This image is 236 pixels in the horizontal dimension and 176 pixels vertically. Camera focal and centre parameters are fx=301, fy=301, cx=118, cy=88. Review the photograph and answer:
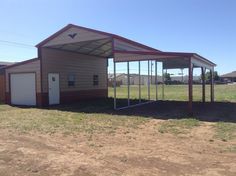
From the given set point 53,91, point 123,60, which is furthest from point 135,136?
point 53,91

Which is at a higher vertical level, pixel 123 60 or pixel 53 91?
pixel 123 60

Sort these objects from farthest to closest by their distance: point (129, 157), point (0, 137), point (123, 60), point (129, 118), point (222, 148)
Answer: point (123, 60), point (129, 118), point (0, 137), point (222, 148), point (129, 157)

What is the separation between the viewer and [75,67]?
22.3 m

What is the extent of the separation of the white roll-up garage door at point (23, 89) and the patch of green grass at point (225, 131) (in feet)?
40.8

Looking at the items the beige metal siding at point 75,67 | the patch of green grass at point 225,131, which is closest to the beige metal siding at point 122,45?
the beige metal siding at point 75,67

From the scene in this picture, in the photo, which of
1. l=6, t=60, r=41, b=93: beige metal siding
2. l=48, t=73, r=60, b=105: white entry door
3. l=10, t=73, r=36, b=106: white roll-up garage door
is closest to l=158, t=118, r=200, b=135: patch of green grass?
l=48, t=73, r=60, b=105: white entry door

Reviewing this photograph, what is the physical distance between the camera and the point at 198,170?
554 cm

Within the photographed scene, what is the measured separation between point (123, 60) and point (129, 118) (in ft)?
14.9

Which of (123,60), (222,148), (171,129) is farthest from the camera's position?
(123,60)

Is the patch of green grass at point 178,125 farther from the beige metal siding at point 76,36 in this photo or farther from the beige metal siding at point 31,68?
the beige metal siding at point 31,68

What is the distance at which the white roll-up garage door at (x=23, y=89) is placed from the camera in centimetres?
1936

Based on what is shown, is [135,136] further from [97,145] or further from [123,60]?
[123,60]

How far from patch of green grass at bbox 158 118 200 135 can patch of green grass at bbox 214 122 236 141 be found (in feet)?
2.73

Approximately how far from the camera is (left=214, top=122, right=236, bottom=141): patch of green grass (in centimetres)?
856
